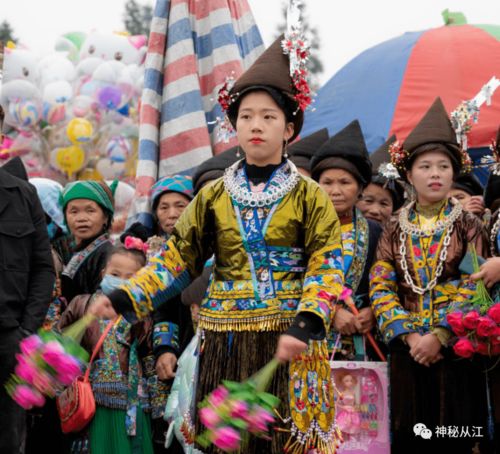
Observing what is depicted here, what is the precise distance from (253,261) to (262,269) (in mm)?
48

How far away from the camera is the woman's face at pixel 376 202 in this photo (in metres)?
5.45

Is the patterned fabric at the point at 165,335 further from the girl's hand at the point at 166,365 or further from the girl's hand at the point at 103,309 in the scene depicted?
the girl's hand at the point at 103,309

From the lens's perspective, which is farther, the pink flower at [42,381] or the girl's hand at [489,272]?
the girl's hand at [489,272]

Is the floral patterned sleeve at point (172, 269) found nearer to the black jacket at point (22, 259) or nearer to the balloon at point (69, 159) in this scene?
the black jacket at point (22, 259)

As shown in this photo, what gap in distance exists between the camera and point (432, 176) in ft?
14.3

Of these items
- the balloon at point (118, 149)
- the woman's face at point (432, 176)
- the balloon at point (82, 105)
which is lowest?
the woman's face at point (432, 176)

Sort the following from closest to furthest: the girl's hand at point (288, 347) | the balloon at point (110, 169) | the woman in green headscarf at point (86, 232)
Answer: the girl's hand at point (288, 347) → the woman in green headscarf at point (86, 232) → the balloon at point (110, 169)

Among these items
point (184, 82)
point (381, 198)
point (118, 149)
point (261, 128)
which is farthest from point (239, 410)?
point (118, 149)

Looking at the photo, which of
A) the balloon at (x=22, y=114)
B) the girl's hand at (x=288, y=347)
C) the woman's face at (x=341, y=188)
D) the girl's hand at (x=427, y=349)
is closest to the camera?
the girl's hand at (x=288, y=347)

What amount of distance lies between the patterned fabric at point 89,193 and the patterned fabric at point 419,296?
6.76ft

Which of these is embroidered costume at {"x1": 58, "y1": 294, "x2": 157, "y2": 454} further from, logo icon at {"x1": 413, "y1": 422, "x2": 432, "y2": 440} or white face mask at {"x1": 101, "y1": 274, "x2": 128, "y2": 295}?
logo icon at {"x1": 413, "y1": 422, "x2": 432, "y2": 440}

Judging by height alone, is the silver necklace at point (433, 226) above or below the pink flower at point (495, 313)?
above

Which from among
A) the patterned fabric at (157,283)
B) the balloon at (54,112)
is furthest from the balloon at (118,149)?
the patterned fabric at (157,283)

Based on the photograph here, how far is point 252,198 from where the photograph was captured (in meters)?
3.29
